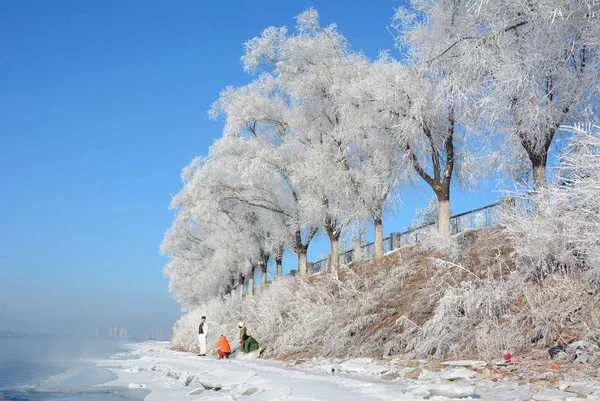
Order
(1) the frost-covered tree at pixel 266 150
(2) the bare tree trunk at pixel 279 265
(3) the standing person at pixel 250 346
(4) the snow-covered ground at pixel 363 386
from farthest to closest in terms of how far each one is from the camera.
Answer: (2) the bare tree trunk at pixel 279 265
(1) the frost-covered tree at pixel 266 150
(3) the standing person at pixel 250 346
(4) the snow-covered ground at pixel 363 386

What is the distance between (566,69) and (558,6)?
3119mm

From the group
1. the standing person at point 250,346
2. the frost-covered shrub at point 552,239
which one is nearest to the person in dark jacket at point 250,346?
the standing person at point 250,346

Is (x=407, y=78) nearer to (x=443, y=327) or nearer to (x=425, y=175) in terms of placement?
(x=425, y=175)

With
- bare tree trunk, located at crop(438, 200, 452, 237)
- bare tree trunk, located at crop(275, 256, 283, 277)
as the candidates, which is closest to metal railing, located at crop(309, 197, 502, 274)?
bare tree trunk, located at crop(438, 200, 452, 237)

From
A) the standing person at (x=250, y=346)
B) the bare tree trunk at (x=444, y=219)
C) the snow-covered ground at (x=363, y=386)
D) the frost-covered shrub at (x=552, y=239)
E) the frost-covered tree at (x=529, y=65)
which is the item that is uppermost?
the frost-covered tree at (x=529, y=65)

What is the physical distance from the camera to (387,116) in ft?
60.7

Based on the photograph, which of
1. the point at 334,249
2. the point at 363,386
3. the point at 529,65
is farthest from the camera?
the point at 334,249

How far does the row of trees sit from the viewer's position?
41.6 ft

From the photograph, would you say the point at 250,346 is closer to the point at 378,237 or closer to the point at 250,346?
the point at 250,346

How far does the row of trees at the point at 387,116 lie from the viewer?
41.6ft

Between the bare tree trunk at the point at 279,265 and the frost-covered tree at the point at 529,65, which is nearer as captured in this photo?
the frost-covered tree at the point at 529,65

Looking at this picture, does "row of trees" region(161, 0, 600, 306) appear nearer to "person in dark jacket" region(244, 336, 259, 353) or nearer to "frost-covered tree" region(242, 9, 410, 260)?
"frost-covered tree" region(242, 9, 410, 260)

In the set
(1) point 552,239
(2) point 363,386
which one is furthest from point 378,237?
(2) point 363,386

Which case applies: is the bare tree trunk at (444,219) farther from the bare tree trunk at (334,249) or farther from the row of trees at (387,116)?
the bare tree trunk at (334,249)
